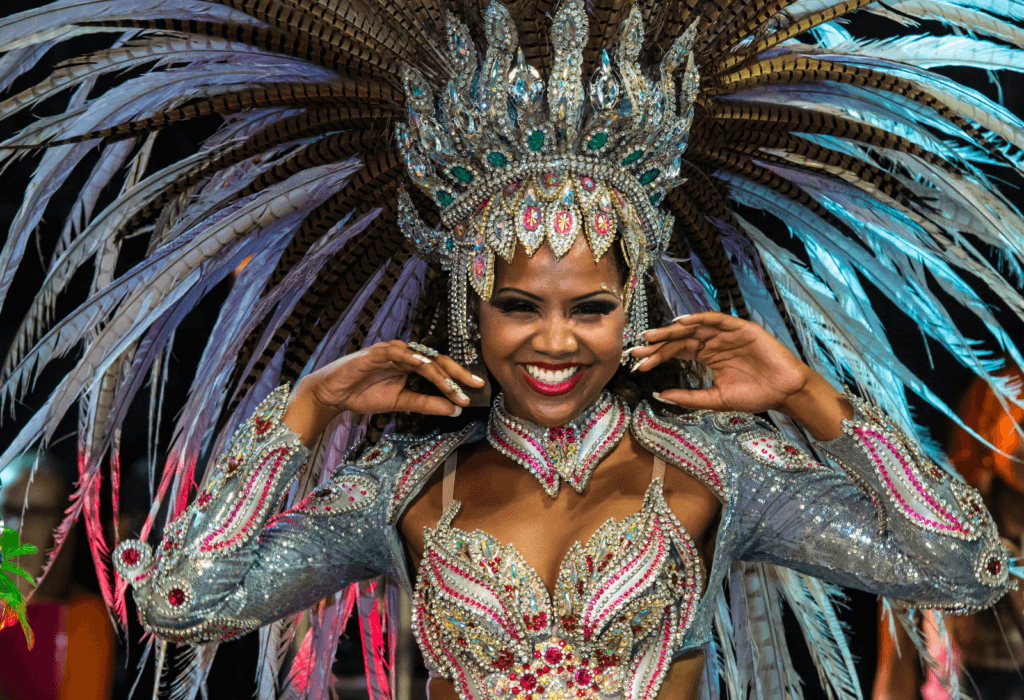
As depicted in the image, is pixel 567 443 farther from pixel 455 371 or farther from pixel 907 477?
pixel 907 477

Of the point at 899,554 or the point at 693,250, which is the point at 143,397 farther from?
the point at 899,554

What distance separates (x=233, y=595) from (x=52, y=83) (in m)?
1.05

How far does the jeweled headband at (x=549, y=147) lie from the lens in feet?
6.61

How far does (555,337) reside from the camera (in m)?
2.00

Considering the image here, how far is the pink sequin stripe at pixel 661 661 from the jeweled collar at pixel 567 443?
295 millimetres

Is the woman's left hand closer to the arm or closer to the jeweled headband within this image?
the arm

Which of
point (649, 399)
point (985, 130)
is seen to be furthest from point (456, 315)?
point (985, 130)

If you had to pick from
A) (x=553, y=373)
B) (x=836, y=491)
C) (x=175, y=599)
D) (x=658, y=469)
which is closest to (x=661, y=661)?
(x=658, y=469)

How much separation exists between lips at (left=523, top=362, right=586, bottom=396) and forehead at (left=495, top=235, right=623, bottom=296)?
14 centimetres

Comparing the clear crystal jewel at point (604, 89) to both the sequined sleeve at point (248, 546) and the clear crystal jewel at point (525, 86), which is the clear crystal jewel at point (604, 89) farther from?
the sequined sleeve at point (248, 546)

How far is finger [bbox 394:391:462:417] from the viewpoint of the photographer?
2.11 metres

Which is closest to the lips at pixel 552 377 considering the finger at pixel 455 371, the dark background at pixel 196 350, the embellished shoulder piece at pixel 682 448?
the finger at pixel 455 371

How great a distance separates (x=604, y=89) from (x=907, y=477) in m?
0.89

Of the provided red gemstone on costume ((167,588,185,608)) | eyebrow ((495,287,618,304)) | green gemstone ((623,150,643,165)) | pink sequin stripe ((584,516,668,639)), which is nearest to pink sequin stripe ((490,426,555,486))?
pink sequin stripe ((584,516,668,639))
